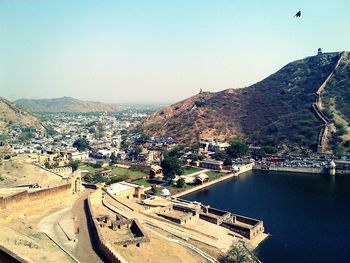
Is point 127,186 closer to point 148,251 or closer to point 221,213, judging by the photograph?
point 221,213

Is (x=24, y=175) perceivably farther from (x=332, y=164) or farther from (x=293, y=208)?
(x=332, y=164)

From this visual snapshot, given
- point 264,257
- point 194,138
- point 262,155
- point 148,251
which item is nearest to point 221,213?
point 264,257

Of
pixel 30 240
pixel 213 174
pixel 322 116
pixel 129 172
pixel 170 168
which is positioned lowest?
pixel 129 172

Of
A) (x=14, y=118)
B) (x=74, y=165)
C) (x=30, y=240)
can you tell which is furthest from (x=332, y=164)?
(x=14, y=118)

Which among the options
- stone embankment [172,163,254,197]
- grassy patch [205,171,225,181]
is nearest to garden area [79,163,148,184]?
stone embankment [172,163,254,197]

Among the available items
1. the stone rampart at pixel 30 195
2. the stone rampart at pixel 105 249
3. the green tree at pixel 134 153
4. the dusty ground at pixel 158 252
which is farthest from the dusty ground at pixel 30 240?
the green tree at pixel 134 153

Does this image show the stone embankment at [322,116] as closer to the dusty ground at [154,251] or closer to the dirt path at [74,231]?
the dusty ground at [154,251]

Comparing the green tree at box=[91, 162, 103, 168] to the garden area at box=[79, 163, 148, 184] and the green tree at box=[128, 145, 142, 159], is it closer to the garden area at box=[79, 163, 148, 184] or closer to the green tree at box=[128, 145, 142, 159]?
the garden area at box=[79, 163, 148, 184]

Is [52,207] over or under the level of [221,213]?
over
